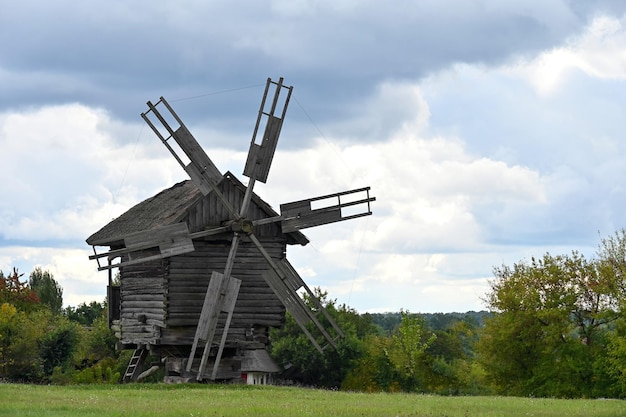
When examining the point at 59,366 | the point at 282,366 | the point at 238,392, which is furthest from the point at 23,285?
the point at 238,392

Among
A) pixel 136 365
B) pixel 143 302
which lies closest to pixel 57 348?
pixel 136 365

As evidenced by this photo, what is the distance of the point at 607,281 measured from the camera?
157 ft

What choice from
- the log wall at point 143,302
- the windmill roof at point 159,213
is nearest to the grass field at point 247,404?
the log wall at point 143,302

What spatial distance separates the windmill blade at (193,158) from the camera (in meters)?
34.9

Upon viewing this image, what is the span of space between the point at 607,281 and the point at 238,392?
78.1ft

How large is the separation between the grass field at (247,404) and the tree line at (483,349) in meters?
15.6

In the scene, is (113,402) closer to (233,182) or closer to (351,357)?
(233,182)

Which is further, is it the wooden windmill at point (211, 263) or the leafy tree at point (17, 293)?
the leafy tree at point (17, 293)

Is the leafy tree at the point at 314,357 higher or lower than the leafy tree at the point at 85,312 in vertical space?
lower

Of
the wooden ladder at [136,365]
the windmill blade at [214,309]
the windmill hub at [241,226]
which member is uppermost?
the windmill hub at [241,226]

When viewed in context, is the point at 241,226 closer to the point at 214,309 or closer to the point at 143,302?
the point at 214,309

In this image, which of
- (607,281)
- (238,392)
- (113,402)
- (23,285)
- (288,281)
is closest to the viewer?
(113,402)

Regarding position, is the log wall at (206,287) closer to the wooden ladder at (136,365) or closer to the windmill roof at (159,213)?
the windmill roof at (159,213)

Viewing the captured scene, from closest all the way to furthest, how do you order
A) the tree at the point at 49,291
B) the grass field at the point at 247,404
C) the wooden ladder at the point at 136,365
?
the grass field at the point at 247,404
the wooden ladder at the point at 136,365
the tree at the point at 49,291
